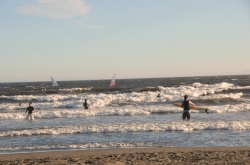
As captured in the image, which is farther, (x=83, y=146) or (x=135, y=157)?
(x=83, y=146)

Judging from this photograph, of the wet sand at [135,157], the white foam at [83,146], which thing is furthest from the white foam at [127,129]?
the wet sand at [135,157]

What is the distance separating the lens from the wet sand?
26.4 ft

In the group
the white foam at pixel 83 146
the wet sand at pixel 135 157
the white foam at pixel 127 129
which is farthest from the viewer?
the white foam at pixel 127 129

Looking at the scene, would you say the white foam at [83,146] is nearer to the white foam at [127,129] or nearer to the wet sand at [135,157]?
the wet sand at [135,157]

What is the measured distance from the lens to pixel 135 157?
870 cm

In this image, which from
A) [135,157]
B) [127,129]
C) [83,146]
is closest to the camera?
[135,157]

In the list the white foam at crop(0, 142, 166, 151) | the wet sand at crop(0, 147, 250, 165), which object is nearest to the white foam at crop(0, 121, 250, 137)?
the white foam at crop(0, 142, 166, 151)

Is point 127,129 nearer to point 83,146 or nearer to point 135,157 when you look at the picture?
point 83,146

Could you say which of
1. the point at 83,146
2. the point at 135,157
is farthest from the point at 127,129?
the point at 135,157

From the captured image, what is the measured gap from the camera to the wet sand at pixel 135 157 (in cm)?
805

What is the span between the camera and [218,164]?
24.9 feet

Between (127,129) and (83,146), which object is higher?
(127,129)

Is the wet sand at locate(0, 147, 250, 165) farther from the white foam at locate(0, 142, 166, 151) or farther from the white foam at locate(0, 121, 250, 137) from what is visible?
the white foam at locate(0, 121, 250, 137)

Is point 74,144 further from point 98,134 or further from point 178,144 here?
point 178,144
